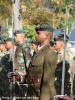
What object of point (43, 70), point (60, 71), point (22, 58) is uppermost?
point (22, 58)

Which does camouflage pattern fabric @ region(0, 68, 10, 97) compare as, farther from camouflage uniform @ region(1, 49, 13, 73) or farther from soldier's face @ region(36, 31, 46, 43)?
soldier's face @ region(36, 31, 46, 43)

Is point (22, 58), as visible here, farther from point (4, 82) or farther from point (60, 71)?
point (4, 82)

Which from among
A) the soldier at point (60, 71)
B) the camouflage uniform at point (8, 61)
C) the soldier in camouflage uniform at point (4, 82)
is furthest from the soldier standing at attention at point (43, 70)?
the soldier in camouflage uniform at point (4, 82)

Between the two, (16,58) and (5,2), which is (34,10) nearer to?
(5,2)

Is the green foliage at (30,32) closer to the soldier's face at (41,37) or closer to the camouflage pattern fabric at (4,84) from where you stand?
the camouflage pattern fabric at (4,84)

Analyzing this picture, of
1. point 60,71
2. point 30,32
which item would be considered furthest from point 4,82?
point 30,32

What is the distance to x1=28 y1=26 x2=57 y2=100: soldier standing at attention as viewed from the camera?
3.67 metres

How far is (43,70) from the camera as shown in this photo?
3.75 meters

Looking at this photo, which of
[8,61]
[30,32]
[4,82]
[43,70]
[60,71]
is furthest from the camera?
[30,32]

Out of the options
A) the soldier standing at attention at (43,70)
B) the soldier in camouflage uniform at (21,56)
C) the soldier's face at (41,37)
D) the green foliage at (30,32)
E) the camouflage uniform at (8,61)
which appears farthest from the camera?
the green foliage at (30,32)

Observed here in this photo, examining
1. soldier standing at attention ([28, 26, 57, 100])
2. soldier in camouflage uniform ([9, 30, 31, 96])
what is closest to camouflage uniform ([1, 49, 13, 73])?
soldier in camouflage uniform ([9, 30, 31, 96])

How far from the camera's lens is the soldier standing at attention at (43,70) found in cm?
367

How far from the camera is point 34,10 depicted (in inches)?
609

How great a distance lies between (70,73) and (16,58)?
2.97 feet
